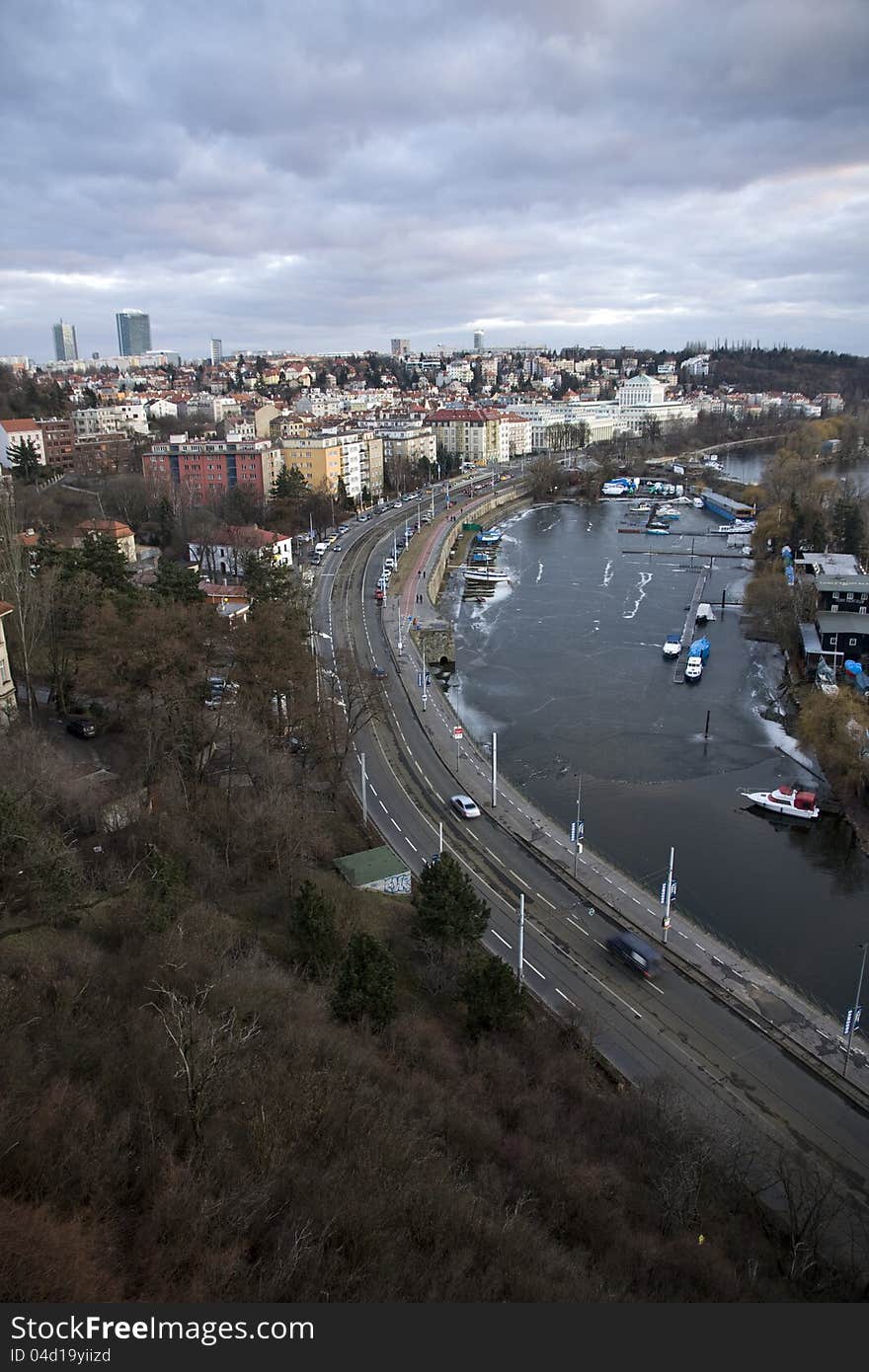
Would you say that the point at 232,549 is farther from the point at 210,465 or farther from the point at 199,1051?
the point at 199,1051

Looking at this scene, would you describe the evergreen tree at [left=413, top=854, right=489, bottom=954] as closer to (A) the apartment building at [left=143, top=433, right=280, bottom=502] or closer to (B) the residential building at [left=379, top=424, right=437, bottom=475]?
(A) the apartment building at [left=143, top=433, right=280, bottom=502]

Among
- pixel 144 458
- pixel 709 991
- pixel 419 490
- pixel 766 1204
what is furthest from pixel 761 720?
pixel 419 490

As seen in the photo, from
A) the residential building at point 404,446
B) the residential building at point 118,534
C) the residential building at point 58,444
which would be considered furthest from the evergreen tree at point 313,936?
the residential building at point 404,446

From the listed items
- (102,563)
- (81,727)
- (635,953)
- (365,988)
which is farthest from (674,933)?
(102,563)

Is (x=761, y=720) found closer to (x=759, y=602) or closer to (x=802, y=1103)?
(x=759, y=602)

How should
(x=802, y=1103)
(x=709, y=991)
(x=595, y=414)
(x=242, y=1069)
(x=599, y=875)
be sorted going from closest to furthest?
(x=242, y=1069), (x=802, y=1103), (x=709, y=991), (x=599, y=875), (x=595, y=414)
